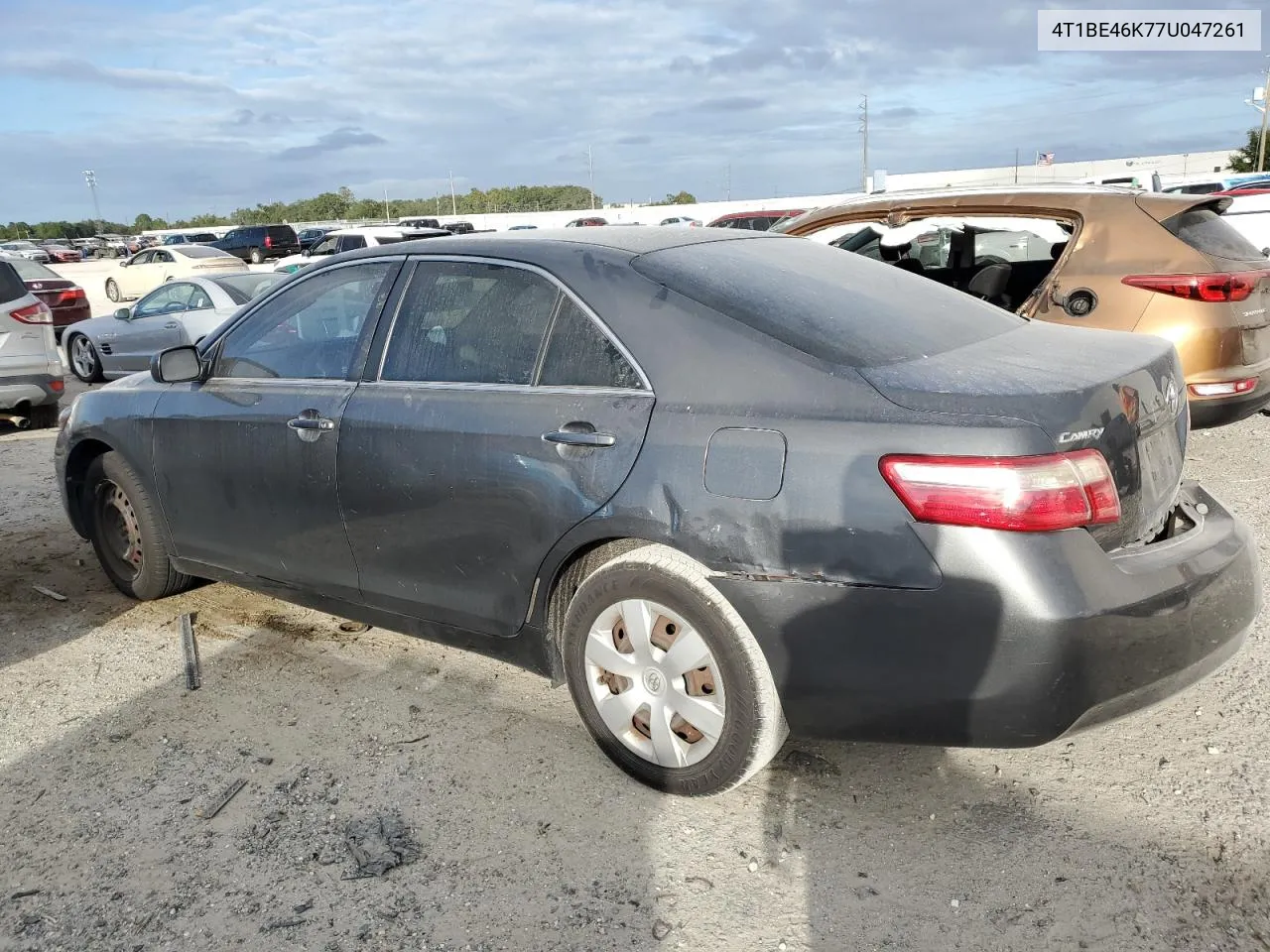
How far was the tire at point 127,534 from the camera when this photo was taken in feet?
14.4

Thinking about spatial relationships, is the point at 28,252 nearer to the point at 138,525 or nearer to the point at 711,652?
the point at 138,525

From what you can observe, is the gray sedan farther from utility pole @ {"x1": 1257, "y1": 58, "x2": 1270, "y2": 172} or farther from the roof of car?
utility pole @ {"x1": 1257, "y1": 58, "x2": 1270, "y2": 172}

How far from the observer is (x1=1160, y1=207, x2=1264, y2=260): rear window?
523 centimetres

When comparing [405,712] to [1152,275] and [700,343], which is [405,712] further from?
[1152,275]

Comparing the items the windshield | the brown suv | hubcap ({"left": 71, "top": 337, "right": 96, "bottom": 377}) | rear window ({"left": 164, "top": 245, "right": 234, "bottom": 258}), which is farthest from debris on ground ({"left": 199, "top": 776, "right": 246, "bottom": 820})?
rear window ({"left": 164, "top": 245, "right": 234, "bottom": 258})

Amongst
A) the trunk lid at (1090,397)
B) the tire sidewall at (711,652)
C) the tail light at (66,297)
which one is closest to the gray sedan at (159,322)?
the tail light at (66,297)

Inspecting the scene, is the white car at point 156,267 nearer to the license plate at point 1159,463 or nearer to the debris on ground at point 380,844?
the debris on ground at point 380,844

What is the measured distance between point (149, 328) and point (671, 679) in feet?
34.3

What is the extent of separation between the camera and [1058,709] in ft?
7.95

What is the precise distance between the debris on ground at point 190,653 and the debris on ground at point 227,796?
0.81m

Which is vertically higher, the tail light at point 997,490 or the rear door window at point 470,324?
the rear door window at point 470,324

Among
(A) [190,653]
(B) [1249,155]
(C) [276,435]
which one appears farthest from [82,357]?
(B) [1249,155]

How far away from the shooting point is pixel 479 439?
3133 mm

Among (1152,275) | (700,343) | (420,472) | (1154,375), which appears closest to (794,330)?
(700,343)
